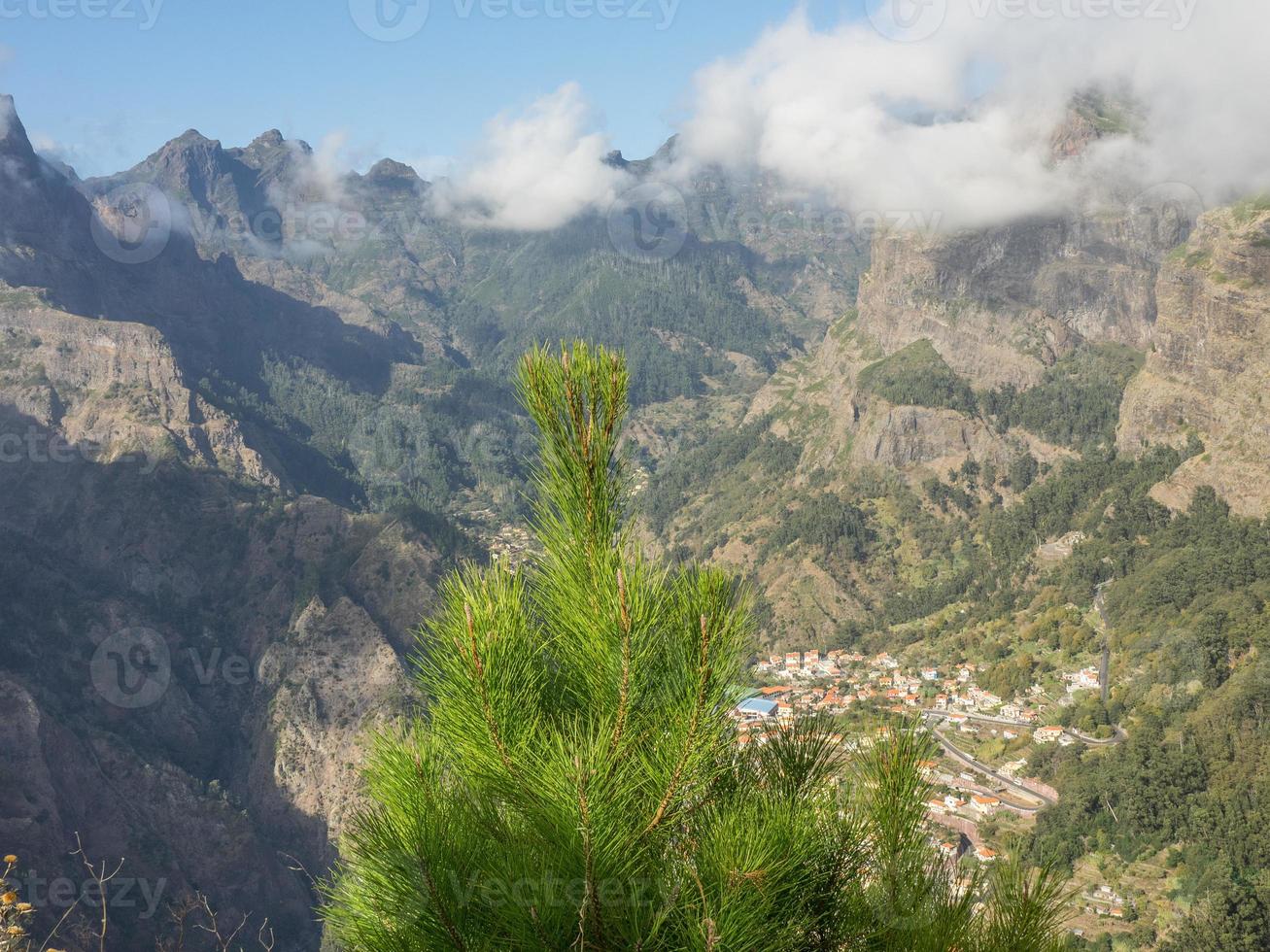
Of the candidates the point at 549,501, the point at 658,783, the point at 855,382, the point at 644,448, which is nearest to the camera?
the point at 658,783

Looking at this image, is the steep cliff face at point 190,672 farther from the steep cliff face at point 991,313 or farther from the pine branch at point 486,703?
the steep cliff face at point 991,313

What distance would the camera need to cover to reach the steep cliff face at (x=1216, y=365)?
7081cm

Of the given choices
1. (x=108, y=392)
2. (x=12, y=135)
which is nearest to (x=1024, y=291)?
(x=108, y=392)

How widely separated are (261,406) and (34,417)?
5726cm

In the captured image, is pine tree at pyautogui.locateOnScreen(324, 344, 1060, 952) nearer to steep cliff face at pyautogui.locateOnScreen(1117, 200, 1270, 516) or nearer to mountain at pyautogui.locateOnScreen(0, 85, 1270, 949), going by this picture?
mountain at pyautogui.locateOnScreen(0, 85, 1270, 949)

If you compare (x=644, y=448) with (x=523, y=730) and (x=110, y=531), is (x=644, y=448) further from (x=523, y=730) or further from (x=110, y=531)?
(x=523, y=730)

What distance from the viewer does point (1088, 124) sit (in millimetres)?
127188

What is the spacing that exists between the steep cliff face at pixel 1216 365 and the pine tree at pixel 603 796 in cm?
7851

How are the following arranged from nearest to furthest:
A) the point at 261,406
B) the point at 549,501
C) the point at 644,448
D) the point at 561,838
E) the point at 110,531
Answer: the point at 561,838 → the point at 549,501 → the point at 110,531 → the point at 261,406 → the point at 644,448

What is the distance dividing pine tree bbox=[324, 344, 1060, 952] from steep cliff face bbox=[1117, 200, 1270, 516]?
78.5 m

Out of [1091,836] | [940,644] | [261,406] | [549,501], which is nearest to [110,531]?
[261,406]

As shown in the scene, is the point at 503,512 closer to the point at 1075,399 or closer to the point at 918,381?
the point at 918,381

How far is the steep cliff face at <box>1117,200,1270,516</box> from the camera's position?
70.8 m

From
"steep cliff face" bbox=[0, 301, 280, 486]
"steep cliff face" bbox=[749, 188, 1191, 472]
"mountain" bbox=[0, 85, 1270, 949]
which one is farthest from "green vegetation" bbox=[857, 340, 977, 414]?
"steep cliff face" bbox=[0, 301, 280, 486]
